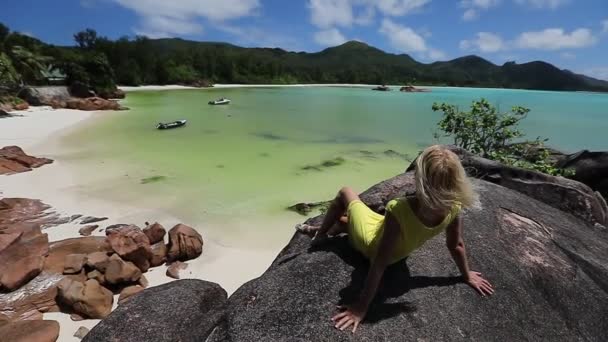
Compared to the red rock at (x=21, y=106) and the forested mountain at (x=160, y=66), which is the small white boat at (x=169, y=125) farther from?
the forested mountain at (x=160, y=66)

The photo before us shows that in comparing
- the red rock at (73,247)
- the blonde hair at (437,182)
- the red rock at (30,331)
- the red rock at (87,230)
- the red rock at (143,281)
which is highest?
the blonde hair at (437,182)

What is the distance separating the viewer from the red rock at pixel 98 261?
5516 mm

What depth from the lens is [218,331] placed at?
103 inches

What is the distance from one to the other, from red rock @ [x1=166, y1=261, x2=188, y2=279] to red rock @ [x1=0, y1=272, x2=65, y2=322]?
1.52m

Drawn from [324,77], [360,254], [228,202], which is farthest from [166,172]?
[324,77]

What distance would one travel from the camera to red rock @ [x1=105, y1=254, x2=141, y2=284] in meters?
5.34

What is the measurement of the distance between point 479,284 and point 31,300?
5.52m

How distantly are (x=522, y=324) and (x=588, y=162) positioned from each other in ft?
21.4

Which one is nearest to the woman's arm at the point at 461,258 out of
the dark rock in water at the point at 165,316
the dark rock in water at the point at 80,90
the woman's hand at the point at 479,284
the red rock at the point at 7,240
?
the woman's hand at the point at 479,284

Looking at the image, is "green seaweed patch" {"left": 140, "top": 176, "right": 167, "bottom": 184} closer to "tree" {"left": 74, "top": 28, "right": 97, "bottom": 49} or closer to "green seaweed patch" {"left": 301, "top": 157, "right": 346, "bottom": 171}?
"green seaweed patch" {"left": 301, "top": 157, "right": 346, "bottom": 171}

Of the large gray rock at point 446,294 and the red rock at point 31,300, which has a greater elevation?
the large gray rock at point 446,294

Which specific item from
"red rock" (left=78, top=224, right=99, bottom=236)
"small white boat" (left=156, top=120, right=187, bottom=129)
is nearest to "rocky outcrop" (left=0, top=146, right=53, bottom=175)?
"red rock" (left=78, top=224, right=99, bottom=236)

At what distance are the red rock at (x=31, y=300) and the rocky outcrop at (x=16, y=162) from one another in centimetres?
803

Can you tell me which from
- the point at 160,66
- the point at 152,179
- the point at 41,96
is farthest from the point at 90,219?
the point at 160,66
